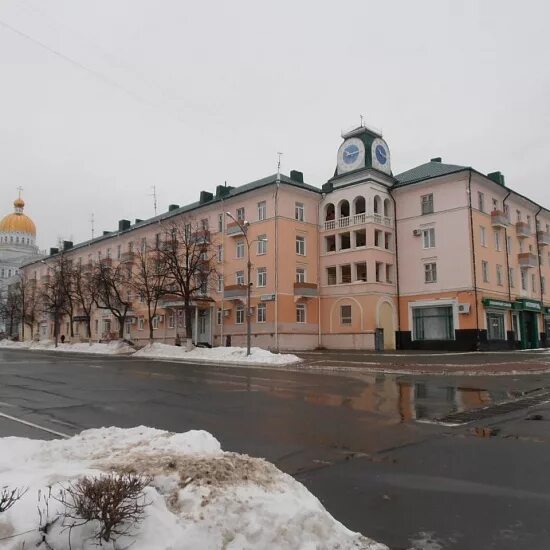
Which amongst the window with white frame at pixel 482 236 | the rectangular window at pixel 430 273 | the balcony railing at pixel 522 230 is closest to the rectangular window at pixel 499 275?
the window with white frame at pixel 482 236

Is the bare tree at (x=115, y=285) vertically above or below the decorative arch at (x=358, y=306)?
above

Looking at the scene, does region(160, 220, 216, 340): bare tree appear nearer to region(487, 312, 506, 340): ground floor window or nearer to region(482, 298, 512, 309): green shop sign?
region(482, 298, 512, 309): green shop sign

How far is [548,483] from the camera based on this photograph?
5.70 metres

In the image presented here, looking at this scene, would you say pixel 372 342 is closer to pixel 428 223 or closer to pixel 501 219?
pixel 428 223

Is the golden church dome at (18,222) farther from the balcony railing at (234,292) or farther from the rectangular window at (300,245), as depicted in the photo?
the rectangular window at (300,245)

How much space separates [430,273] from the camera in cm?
4078

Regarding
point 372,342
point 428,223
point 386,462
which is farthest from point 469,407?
point 428,223

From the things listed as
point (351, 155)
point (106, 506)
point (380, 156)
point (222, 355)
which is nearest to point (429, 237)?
point (380, 156)

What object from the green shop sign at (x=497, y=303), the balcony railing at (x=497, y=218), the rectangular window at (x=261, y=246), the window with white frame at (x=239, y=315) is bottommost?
the window with white frame at (x=239, y=315)

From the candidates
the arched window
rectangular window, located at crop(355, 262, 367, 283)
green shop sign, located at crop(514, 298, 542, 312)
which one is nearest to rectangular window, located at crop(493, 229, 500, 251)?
green shop sign, located at crop(514, 298, 542, 312)

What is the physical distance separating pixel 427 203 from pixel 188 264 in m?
20.2

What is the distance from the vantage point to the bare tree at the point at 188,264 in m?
39.1

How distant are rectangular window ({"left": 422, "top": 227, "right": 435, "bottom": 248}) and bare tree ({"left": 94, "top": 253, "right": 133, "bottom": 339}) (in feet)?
90.3

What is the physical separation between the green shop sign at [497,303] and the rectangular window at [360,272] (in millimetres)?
9457
